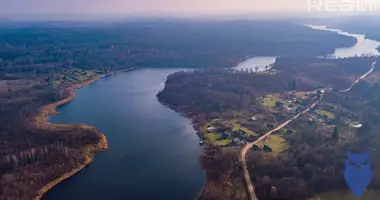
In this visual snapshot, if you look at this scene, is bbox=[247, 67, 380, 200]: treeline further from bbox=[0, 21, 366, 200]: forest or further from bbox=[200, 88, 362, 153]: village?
bbox=[0, 21, 366, 200]: forest

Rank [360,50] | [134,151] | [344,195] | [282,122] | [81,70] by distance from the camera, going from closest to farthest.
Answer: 1. [344,195]
2. [134,151]
3. [282,122]
4. [81,70]
5. [360,50]

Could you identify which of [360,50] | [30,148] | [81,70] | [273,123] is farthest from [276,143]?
[360,50]

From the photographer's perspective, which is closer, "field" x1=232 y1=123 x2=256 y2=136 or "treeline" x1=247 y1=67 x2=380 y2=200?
"treeline" x1=247 y1=67 x2=380 y2=200

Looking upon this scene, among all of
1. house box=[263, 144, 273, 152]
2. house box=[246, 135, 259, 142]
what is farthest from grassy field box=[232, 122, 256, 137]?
house box=[263, 144, 273, 152]

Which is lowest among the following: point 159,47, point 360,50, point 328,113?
point 360,50

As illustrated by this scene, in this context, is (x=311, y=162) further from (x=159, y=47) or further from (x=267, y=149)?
(x=159, y=47)

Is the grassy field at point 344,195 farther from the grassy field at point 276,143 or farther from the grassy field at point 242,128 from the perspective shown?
the grassy field at point 242,128

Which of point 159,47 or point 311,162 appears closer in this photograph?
point 311,162
